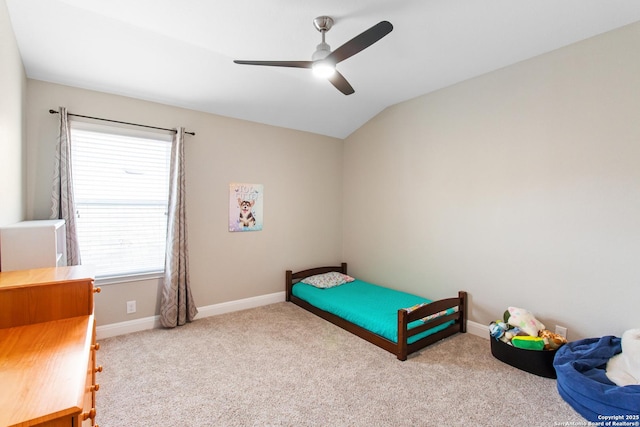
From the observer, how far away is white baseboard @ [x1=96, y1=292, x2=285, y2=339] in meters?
3.02

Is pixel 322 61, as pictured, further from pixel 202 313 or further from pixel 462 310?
pixel 202 313

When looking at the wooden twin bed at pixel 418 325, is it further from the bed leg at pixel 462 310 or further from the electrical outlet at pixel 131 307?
the electrical outlet at pixel 131 307

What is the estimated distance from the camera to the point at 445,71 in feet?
9.86

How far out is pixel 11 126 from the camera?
84.0 inches

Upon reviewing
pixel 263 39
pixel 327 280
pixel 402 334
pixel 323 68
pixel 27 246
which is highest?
pixel 263 39

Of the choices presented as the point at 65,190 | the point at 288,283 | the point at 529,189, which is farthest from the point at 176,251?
the point at 529,189

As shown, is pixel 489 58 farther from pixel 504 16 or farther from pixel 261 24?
pixel 261 24

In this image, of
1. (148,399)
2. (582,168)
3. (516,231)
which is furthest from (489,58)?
(148,399)

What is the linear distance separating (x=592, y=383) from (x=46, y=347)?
2.87 meters

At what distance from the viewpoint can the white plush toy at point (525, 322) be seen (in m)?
2.51

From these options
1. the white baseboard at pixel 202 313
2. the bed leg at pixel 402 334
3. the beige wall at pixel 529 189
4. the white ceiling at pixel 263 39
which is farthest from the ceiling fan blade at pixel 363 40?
the white baseboard at pixel 202 313

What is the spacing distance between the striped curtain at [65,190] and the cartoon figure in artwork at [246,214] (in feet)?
5.33

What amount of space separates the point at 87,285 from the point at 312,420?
1517 millimetres

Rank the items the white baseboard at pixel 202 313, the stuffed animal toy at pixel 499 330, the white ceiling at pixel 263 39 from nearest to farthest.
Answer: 1. the white ceiling at pixel 263 39
2. the stuffed animal toy at pixel 499 330
3. the white baseboard at pixel 202 313
